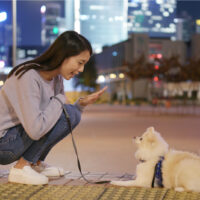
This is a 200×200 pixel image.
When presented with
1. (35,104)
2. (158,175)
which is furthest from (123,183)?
(35,104)

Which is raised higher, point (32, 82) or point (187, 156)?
point (32, 82)

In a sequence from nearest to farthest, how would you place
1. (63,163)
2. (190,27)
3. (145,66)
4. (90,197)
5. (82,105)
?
(90,197) → (82,105) → (63,163) → (145,66) → (190,27)

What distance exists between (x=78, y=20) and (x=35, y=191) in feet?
474

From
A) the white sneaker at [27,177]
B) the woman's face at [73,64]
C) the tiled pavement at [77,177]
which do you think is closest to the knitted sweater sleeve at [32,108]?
the woman's face at [73,64]

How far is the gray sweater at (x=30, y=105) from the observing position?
3.76 m

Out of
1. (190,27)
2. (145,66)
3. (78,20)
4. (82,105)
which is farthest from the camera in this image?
(78,20)

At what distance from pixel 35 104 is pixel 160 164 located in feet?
4.14

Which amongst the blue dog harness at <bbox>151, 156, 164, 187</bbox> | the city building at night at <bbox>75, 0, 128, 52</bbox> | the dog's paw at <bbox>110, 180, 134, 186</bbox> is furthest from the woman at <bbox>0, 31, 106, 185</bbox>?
the city building at night at <bbox>75, 0, 128, 52</bbox>

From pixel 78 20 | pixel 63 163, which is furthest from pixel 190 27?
pixel 63 163

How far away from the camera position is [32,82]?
3.90 m

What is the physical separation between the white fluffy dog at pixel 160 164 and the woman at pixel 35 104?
76 centimetres

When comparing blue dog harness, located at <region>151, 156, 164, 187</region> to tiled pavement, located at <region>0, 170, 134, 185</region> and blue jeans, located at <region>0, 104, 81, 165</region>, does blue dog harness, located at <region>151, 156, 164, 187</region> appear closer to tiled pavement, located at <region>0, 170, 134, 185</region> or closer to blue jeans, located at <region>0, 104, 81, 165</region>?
tiled pavement, located at <region>0, 170, 134, 185</region>

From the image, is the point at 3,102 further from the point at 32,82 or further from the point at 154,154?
the point at 154,154

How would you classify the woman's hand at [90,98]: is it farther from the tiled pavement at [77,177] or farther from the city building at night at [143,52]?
the city building at night at [143,52]
